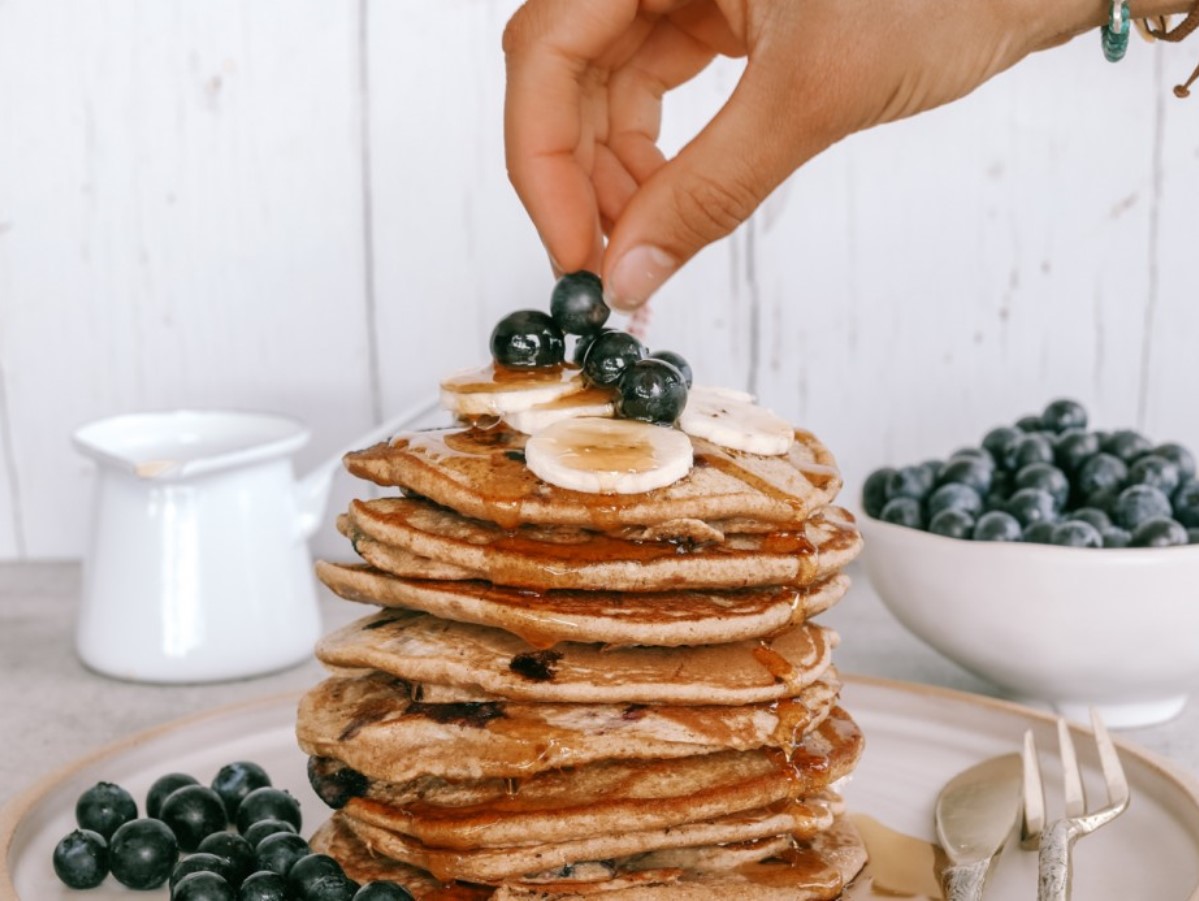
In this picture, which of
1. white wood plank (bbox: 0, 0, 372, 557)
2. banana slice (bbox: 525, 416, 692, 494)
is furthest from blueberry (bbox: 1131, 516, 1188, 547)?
white wood plank (bbox: 0, 0, 372, 557)

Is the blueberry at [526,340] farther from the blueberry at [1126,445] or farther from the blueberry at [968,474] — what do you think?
the blueberry at [1126,445]

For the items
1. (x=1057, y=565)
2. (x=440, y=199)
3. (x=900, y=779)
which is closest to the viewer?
(x=900, y=779)

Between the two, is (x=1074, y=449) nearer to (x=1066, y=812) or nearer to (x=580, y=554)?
(x=1066, y=812)

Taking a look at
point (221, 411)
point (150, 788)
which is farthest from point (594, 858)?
point (221, 411)

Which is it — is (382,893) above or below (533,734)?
below

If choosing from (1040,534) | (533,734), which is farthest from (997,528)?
(533,734)

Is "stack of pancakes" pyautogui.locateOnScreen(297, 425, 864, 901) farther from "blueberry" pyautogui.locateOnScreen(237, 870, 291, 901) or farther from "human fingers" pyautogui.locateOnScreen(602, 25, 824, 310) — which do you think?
"human fingers" pyautogui.locateOnScreen(602, 25, 824, 310)
